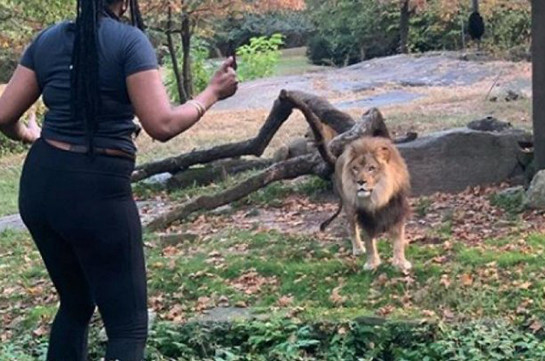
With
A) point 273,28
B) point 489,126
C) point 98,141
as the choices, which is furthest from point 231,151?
point 273,28

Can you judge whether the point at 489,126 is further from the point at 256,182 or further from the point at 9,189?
the point at 9,189

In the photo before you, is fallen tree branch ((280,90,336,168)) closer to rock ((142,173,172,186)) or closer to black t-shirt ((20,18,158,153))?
rock ((142,173,172,186))

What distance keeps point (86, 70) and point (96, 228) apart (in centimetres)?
55

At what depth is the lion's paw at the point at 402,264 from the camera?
6539mm

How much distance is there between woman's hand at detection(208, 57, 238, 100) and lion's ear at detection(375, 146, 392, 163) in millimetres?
2786

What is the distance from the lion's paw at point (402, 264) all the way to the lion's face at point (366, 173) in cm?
49

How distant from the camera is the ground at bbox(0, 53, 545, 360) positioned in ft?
19.7

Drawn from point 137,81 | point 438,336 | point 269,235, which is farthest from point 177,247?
point 137,81

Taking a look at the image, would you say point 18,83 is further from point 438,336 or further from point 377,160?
point 377,160

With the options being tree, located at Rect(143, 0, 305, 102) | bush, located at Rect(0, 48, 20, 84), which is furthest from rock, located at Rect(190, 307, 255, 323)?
bush, located at Rect(0, 48, 20, 84)

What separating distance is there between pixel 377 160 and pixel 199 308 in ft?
4.67

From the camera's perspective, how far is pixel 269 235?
812cm

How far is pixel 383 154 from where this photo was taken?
21.2ft

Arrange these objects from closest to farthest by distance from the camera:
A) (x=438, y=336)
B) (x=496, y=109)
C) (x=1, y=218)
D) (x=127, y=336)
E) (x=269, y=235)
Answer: (x=127, y=336) → (x=438, y=336) → (x=269, y=235) → (x=1, y=218) → (x=496, y=109)
